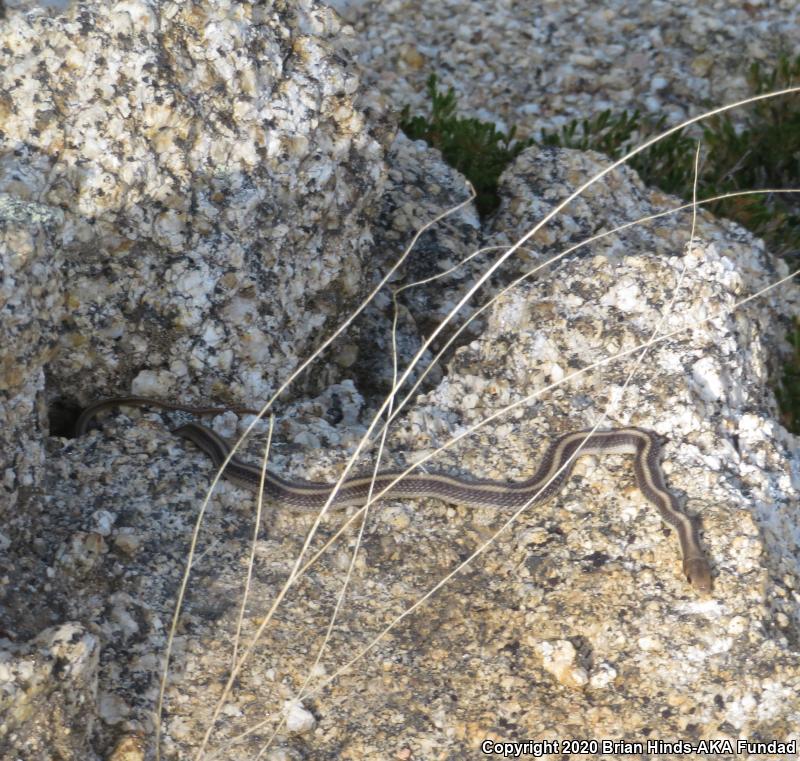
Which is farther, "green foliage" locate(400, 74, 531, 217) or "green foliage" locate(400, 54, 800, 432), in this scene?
"green foliage" locate(400, 54, 800, 432)

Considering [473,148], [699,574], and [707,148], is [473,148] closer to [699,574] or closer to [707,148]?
[707,148]

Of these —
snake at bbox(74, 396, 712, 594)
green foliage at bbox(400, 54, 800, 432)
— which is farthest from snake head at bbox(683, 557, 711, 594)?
green foliage at bbox(400, 54, 800, 432)

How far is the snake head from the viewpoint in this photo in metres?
4.31

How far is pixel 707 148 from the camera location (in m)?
8.76

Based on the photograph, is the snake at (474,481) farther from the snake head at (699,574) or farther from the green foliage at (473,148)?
the green foliage at (473,148)

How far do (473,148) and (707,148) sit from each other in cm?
213

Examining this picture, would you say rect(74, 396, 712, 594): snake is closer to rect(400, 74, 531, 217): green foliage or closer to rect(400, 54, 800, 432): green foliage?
rect(400, 74, 531, 217): green foliage

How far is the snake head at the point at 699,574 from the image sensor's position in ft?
14.1

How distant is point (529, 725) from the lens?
3.99 meters

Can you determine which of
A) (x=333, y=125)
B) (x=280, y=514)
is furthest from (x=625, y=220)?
(x=280, y=514)

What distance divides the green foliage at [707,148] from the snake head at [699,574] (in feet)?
12.2

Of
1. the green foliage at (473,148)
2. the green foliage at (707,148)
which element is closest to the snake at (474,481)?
the green foliage at (473,148)

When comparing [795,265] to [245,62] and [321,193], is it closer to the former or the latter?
[321,193]

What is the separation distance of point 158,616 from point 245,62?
8.79ft
